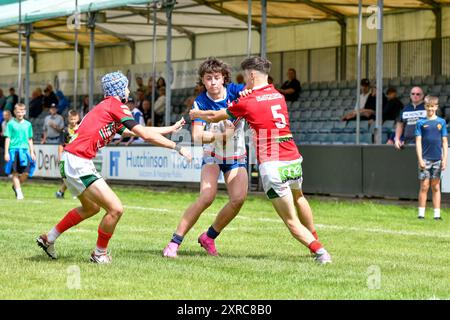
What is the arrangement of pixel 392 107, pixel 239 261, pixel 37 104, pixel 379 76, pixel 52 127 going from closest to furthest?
pixel 239 261 → pixel 379 76 → pixel 392 107 → pixel 52 127 → pixel 37 104

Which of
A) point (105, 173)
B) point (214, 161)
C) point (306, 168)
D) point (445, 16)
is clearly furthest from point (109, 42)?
point (214, 161)

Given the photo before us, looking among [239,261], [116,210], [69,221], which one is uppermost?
[116,210]

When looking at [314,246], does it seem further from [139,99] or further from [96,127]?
[139,99]

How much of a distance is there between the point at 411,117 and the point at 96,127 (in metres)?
10.7

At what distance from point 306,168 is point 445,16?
7683 mm

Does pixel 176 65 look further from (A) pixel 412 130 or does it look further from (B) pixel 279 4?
(A) pixel 412 130

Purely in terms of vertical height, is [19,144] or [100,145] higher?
[19,144]

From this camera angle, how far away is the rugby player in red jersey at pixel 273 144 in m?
11.4

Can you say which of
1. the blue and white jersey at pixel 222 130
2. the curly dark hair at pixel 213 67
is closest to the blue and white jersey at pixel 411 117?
the blue and white jersey at pixel 222 130

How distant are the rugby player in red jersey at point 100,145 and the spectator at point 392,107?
48.4 ft

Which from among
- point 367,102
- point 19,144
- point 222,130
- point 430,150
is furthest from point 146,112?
point 222,130

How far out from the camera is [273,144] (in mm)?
11430

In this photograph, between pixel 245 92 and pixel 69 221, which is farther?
pixel 69 221

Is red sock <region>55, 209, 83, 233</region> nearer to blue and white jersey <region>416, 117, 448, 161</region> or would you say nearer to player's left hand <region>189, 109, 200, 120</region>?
player's left hand <region>189, 109, 200, 120</region>
